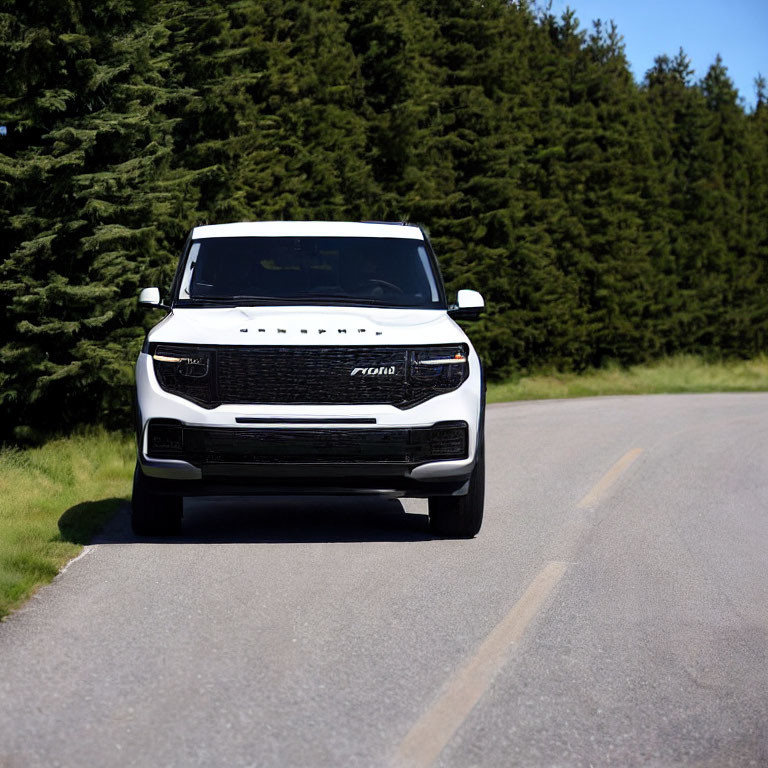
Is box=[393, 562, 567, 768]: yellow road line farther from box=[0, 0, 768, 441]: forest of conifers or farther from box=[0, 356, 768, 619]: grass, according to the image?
box=[0, 0, 768, 441]: forest of conifers

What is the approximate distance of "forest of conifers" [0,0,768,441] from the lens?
51.5ft

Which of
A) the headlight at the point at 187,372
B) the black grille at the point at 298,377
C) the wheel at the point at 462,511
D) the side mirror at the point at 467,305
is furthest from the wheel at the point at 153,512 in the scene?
the side mirror at the point at 467,305

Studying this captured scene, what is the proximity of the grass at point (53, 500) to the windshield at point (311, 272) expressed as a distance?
72.8 inches

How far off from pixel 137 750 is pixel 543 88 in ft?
137

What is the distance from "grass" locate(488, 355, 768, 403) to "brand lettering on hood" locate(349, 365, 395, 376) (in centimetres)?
2108

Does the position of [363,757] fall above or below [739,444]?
above

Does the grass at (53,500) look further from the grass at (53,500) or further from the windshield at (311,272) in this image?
the windshield at (311,272)

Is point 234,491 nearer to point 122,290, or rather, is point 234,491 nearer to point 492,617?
point 492,617

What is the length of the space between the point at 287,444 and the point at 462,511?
5.07 feet

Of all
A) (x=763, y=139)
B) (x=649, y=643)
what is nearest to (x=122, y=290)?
(x=649, y=643)

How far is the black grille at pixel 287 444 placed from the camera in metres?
8.59

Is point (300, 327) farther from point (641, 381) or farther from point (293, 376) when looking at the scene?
point (641, 381)

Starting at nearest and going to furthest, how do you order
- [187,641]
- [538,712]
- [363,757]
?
[363,757]
[538,712]
[187,641]

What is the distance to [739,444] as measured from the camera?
18.3 m
